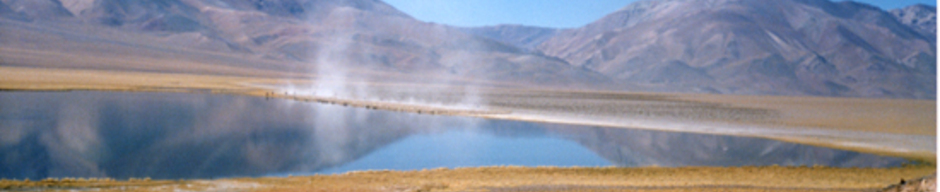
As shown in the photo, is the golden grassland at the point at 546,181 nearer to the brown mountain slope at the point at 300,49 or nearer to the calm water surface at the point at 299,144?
the calm water surface at the point at 299,144

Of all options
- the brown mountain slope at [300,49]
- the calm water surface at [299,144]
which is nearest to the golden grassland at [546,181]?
the calm water surface at [299,144]

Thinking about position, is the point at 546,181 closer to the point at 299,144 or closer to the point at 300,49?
the point at 299,144

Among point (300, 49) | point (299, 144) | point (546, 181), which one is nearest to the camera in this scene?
point (546, 181)

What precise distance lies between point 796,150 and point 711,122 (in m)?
14.9

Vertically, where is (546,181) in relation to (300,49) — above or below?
below

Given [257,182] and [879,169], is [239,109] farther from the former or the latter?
[879,169]

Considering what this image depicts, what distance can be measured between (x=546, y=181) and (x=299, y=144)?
11.7 m

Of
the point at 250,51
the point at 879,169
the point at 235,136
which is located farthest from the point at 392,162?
the point at 250,51

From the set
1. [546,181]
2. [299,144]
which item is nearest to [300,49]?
[299,144]

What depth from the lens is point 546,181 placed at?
17281mm

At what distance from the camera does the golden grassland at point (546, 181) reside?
15.4m

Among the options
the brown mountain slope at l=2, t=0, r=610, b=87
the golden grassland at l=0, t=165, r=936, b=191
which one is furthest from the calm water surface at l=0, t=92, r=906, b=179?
the brown mountain slope at l=2, t=0, r=610, b=87

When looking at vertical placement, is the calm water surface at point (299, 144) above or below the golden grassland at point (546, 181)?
below

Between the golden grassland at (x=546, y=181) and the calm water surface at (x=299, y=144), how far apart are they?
7.67ft
